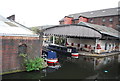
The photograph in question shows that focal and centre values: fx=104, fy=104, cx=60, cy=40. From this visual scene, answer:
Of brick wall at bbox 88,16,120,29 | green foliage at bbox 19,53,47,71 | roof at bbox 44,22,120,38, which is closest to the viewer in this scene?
green foliage at bbox 19,53,47,71

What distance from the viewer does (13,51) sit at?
8383 millimetres

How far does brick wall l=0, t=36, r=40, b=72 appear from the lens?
7.98m

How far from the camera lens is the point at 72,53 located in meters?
15.8

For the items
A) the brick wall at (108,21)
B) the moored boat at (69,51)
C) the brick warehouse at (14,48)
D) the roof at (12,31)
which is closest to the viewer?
the brick warehouse at (14,48)

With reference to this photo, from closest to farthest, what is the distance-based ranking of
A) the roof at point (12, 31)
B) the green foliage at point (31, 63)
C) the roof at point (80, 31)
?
the roof at point (12, 31), the green foliage at point (31, 63), the roof at point (80, 31)

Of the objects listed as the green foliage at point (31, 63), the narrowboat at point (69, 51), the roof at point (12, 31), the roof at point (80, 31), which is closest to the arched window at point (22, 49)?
the green foliage at point (31, 63)

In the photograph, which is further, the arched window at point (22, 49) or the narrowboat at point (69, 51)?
the narrowboat at point (69, 51)

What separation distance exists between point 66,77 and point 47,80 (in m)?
1.58

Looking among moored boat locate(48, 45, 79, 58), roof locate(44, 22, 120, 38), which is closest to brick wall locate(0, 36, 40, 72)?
moored boat locate(48, 45, 79, 58)

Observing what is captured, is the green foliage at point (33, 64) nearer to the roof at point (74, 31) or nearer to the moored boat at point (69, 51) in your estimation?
the moored boat at point (69, 51)

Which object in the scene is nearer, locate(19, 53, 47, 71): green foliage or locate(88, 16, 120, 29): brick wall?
locate(19, 53, 47, 71): green foliage

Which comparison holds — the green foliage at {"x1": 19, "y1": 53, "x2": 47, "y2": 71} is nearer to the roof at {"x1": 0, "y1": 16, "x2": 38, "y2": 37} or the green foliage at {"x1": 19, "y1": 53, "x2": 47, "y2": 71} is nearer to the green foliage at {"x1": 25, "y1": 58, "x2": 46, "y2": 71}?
the green foliage at {"x1": 25, "y1": 58, "x2": 46, "y2": 71}

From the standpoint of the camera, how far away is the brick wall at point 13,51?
7.98 m

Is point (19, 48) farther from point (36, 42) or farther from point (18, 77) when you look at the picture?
point (18, 77)
